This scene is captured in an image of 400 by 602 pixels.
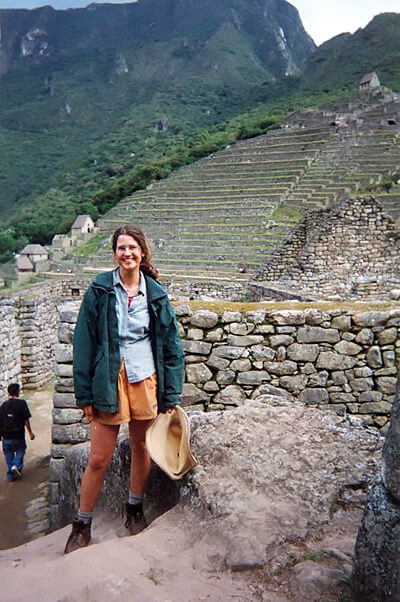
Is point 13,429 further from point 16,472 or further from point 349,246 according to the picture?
point 349,246

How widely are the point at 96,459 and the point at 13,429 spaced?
130 inches

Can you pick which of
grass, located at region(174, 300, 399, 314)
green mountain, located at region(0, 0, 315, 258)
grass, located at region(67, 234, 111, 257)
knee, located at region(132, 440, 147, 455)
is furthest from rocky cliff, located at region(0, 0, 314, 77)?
knee, located at region(132, 440, 147, 455)

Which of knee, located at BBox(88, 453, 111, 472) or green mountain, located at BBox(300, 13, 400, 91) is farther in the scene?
green mountain, located at BBox(300, 13, 400, 91)

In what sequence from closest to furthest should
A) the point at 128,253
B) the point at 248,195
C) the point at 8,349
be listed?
the point at 128,253 < the point at 8,349 < the point at 248,195

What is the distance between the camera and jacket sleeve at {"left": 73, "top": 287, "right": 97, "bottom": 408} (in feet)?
7.47

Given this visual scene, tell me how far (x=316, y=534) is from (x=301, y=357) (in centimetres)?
165

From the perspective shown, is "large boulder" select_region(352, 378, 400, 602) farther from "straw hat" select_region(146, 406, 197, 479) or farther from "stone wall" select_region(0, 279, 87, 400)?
"stone wall" select_region(0, 279, 87, 400)

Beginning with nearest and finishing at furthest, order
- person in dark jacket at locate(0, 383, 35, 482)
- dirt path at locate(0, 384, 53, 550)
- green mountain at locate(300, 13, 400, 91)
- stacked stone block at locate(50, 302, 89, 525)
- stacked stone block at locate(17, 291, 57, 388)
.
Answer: stacked stone block at locate(50, 302, 89, 525) → dirt path at locate(0, 384, 53, 550) → person in dark jacket at locate(0, 383, 35, 482) → stacked stone block at locate(17, 291, 57, 388) → green mountain at locate(300, 13, 400, 91)

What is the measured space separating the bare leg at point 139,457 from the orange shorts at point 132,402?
73 millimetres

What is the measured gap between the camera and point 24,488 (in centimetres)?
514

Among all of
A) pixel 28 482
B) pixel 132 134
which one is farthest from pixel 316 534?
pixel 132 134

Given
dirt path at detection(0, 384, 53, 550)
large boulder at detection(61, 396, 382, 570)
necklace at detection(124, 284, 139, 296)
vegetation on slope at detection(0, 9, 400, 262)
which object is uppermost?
vegetation on slope at detection(0, 9, 400, 262)

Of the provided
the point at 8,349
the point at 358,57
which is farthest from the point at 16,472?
the point at 358,57

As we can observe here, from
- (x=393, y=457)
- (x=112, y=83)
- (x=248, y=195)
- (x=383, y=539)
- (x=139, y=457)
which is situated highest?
(x=112, y=83)
